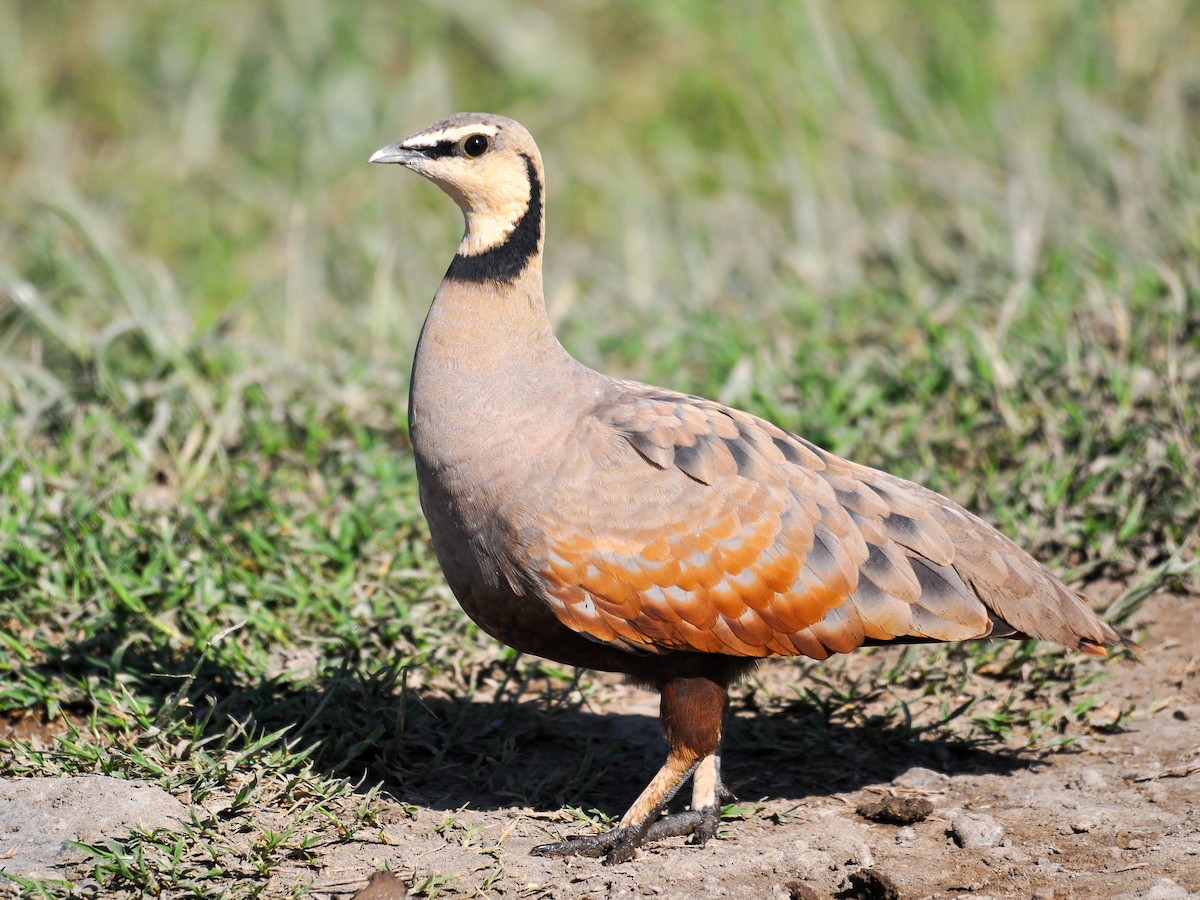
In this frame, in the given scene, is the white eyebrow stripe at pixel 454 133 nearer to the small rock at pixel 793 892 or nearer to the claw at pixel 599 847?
the claw at pixel 599 847

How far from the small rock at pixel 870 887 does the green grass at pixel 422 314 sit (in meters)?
0.88

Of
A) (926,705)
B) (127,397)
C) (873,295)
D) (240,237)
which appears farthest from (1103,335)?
(240,237)

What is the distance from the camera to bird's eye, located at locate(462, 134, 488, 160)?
12.5 ft

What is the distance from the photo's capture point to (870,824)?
12.7ft

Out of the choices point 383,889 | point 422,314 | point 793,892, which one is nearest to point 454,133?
point 383,889

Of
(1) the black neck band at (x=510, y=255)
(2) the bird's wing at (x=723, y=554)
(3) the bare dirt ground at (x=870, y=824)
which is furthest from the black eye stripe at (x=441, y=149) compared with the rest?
(3) the bare dirt ground at (x=870, y=824)

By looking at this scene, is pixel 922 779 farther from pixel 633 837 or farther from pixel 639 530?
pixel 639 530

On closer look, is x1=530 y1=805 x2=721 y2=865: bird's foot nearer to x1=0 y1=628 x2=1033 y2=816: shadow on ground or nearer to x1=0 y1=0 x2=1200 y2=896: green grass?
x1=0 y1=628 x2=1033 y2=816: shadow on ground

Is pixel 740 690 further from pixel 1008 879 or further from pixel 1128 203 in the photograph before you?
pixel 1128 203

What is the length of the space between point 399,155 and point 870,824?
2.41 m

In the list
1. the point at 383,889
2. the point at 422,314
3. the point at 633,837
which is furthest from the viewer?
the point at 422,314

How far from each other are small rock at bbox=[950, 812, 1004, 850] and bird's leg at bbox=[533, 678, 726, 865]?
0.69 metres

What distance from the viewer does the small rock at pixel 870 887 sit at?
3416mm

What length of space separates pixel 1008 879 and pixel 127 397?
13.4 feet
